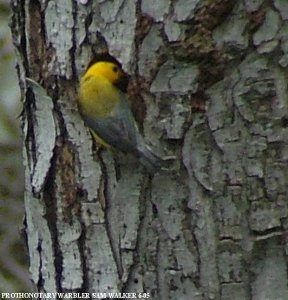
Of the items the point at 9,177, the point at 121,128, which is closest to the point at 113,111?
the point at 121,128

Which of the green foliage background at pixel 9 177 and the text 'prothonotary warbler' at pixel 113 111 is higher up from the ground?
the green foliage background at pixel 9 177

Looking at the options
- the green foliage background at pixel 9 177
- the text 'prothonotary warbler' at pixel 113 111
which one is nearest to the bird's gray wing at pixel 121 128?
the text 'prothonotary warbler' at pixel 113 111

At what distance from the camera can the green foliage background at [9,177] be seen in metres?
2.76

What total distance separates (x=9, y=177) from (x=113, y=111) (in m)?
1.73

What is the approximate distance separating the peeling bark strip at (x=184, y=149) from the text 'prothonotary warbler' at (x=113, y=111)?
0.6 inches

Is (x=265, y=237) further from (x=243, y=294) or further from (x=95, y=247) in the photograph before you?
(x=95, y=247)

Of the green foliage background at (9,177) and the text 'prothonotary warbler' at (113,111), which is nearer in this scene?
the text 'prothonotary warbler' at (113,111)

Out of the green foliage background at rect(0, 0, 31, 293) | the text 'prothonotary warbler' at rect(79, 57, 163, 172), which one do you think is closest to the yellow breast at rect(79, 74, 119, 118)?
the text 'prothonotary warbler' at rect(79, 57, 163, 172)

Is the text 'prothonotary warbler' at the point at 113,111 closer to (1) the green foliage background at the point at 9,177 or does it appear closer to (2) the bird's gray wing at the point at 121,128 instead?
(2) the bird's gray wing at the point at 121,128

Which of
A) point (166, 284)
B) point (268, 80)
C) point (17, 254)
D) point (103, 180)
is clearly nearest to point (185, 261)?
point (166, 284)

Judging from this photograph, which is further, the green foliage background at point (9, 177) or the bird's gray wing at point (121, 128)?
the green foliage background at point (9, 177)

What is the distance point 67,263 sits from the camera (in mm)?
1515

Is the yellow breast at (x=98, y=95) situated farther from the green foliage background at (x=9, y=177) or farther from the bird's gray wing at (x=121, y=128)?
the green foliage background at (x=9, y=177)

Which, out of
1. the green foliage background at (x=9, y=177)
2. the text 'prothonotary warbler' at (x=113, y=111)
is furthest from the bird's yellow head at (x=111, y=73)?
the green foliage background at (x=9, y=177)
